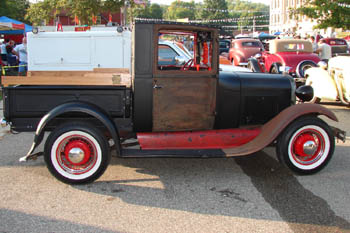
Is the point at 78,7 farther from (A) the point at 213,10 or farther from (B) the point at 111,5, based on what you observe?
(A) the point at 213,10

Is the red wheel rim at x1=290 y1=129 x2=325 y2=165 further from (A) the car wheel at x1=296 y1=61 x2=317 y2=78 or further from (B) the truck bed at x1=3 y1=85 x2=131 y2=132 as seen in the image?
(A) the car wheel at x1=296 y1=61 x2=317 y2=78

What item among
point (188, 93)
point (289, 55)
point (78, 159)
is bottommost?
point (78, 159)

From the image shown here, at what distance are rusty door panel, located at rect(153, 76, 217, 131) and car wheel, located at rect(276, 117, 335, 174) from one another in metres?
0.96

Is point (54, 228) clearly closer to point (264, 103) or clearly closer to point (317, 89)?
point (264, 103)

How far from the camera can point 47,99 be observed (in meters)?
4.36

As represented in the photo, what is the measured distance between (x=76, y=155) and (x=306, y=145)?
110 inches

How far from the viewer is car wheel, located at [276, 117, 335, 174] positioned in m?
4.61

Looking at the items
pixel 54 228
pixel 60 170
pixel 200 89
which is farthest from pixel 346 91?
pixel 54 228

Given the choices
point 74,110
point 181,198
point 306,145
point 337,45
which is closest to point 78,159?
point 74,110

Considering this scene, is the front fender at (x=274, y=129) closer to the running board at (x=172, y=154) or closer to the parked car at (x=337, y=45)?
the running board at (x=172, y=154)

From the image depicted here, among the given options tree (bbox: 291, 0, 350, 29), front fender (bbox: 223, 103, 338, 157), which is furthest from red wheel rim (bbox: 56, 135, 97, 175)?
tree (bbox: 291, 0, 350, 29)

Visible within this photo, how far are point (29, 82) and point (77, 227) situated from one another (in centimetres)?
188

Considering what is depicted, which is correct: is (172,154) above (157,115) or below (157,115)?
below

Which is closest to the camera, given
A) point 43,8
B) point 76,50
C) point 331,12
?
point 76,50
